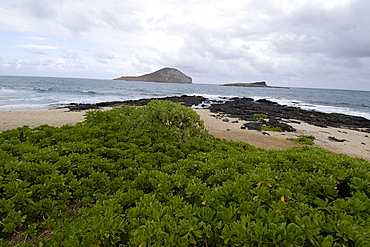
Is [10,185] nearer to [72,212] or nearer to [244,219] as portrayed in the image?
[72,212]

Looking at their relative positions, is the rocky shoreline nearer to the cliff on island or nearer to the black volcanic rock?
the black volcanic rock

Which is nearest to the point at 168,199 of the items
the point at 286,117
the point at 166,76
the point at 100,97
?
the point at 286,117

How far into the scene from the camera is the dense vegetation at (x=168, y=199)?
66.9 inches

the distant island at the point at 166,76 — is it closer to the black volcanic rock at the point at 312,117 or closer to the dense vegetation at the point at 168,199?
the black volcanic rock at the point at 312,117

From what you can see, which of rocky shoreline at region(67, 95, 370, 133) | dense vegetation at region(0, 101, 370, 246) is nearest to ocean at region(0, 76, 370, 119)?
rocky shoreline at region(67, 95, 370, 133)

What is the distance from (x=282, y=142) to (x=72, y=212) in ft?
34.0

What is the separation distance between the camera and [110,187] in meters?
3.07

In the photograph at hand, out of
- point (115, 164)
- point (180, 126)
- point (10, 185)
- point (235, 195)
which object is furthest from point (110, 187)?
point (180, 126)

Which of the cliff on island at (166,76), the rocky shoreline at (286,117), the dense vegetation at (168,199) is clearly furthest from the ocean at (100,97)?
the cliff on island at (166,76)

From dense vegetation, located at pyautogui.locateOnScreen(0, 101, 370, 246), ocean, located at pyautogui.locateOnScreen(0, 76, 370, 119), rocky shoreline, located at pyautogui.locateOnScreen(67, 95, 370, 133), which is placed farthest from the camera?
ocean, located at pyautogui.locateOnScreen(0, 76, 370, 119)

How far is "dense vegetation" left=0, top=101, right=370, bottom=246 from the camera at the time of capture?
1699 millimetres

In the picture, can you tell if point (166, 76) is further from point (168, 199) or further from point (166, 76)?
point (168, 199)

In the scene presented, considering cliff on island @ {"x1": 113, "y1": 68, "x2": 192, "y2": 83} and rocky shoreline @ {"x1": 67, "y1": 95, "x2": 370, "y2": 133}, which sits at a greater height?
cliff on island @ {"x1": 113, "y1": 68, "x2": 192, "y2": 83}

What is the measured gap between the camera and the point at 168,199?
2324mm
